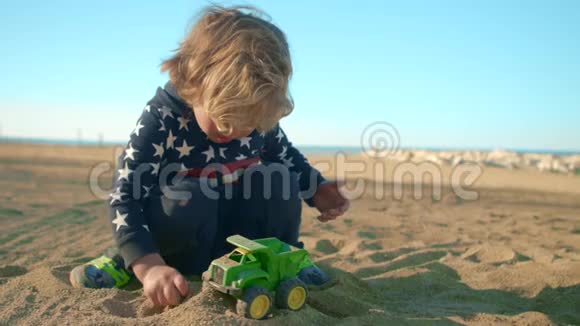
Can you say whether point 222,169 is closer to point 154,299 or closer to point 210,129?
point 210,129

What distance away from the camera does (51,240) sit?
3232 mm

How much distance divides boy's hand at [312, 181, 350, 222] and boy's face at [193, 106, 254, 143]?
60 cm

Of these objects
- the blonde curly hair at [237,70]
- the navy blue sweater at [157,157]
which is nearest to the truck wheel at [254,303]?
the navy blue sweater at [157,157]

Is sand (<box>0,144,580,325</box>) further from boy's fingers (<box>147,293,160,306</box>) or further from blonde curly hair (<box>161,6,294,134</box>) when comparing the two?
blonde curly hair (<box>161,6,294,134</box>)

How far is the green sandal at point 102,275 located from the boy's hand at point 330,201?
0.97m

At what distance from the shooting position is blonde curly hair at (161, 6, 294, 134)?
1706mm

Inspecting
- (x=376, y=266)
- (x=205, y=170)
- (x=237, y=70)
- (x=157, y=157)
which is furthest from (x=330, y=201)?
(x=237, y=70)

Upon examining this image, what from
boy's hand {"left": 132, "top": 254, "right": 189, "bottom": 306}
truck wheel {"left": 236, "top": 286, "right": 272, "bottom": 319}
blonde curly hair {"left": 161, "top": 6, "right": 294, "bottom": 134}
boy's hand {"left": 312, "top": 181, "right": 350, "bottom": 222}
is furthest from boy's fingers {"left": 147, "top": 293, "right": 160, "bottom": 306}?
boy's hand {"left": 312, "top": 181, "right": 350, "bottom": 222}

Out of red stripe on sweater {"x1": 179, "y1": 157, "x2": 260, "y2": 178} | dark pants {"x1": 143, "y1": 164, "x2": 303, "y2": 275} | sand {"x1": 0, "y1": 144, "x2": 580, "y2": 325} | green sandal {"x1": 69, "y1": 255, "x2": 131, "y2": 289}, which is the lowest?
sand {"x1": 0, "y1": 144, "x2": 580, "y2": 325}

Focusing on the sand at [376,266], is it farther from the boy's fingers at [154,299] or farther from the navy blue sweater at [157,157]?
the navy blue sweater at [157,157]

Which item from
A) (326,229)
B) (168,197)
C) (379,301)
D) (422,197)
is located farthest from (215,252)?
(422,197)

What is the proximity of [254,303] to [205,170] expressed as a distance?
88 centimetres

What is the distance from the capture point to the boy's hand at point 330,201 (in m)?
2.39

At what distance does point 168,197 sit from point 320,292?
756 millimetres
